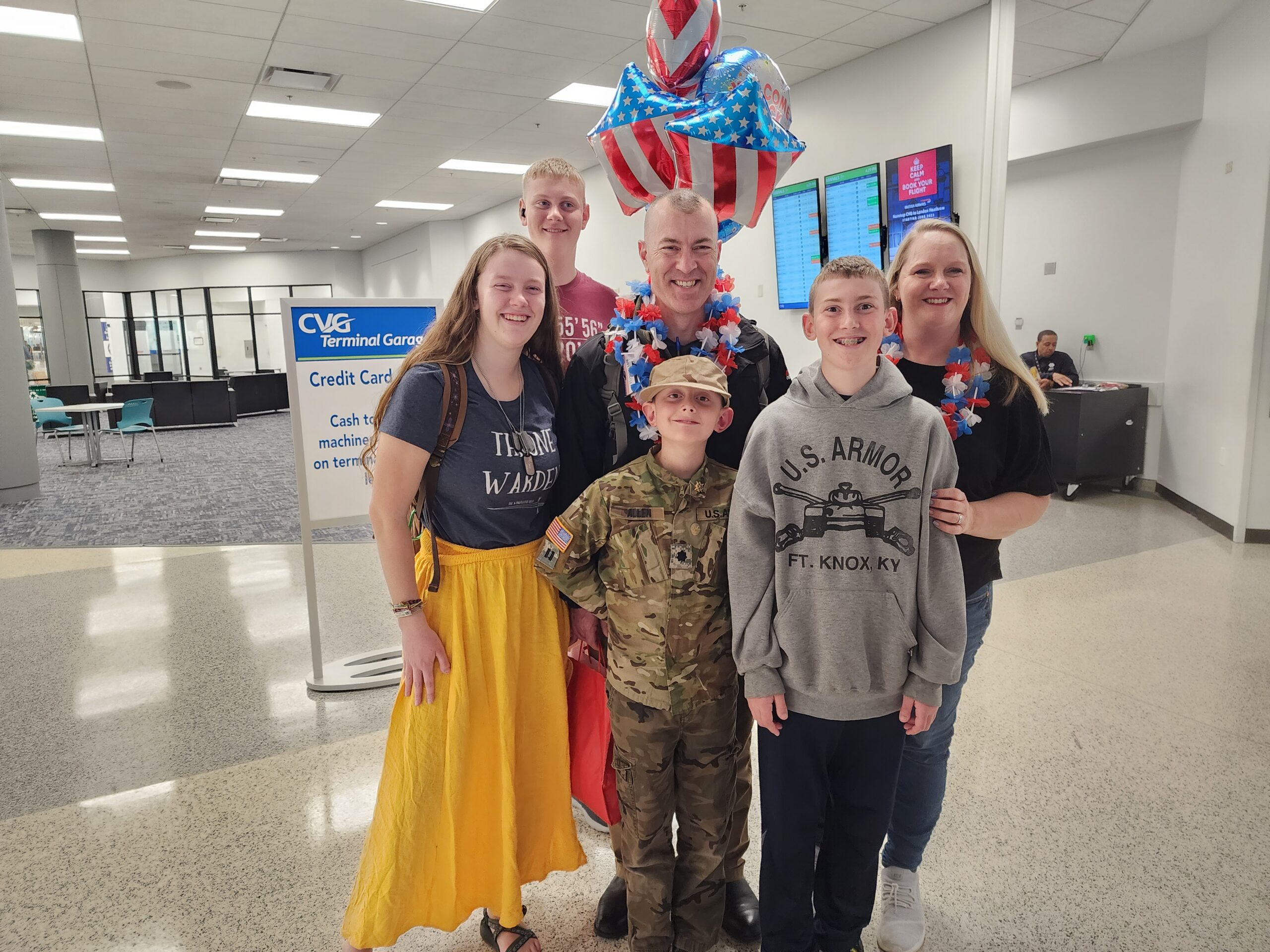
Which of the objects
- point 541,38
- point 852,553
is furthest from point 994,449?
point 541,38

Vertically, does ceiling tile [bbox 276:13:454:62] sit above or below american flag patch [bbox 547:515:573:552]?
above

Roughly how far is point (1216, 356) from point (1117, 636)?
355 cm

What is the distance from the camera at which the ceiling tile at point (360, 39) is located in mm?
5480

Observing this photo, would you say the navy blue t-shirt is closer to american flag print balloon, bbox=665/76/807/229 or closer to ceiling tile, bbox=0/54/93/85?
american flag print balloon, bbox=665/76/807/229

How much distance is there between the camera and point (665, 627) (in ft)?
5.36

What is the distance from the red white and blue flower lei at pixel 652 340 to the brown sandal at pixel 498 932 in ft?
3.99

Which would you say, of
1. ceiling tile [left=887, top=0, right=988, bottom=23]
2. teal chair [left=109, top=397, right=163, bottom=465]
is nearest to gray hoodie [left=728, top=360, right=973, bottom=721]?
ceiling tile [left=887, top=0, right=988, bottom=23]

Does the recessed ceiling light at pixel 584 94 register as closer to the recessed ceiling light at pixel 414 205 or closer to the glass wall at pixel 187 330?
the recessed ceiling light at pixel 414 205

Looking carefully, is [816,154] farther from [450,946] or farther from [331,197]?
[331,197]

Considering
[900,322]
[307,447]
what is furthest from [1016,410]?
[307,447]

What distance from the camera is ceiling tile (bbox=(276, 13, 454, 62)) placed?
5.48 meters

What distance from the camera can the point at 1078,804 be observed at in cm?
243

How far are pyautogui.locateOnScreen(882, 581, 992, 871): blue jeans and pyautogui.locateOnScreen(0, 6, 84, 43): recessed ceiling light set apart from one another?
6.66 meters

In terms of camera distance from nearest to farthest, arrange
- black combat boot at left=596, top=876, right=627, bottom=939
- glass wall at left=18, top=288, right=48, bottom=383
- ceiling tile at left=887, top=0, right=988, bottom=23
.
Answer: black combat boot at left=596, top=876, right=627, bottom=939
ceiling tile at left=887, top=0, right=988, bottom=23
glass wall at left=18, top=288, right=48, bottom=383
